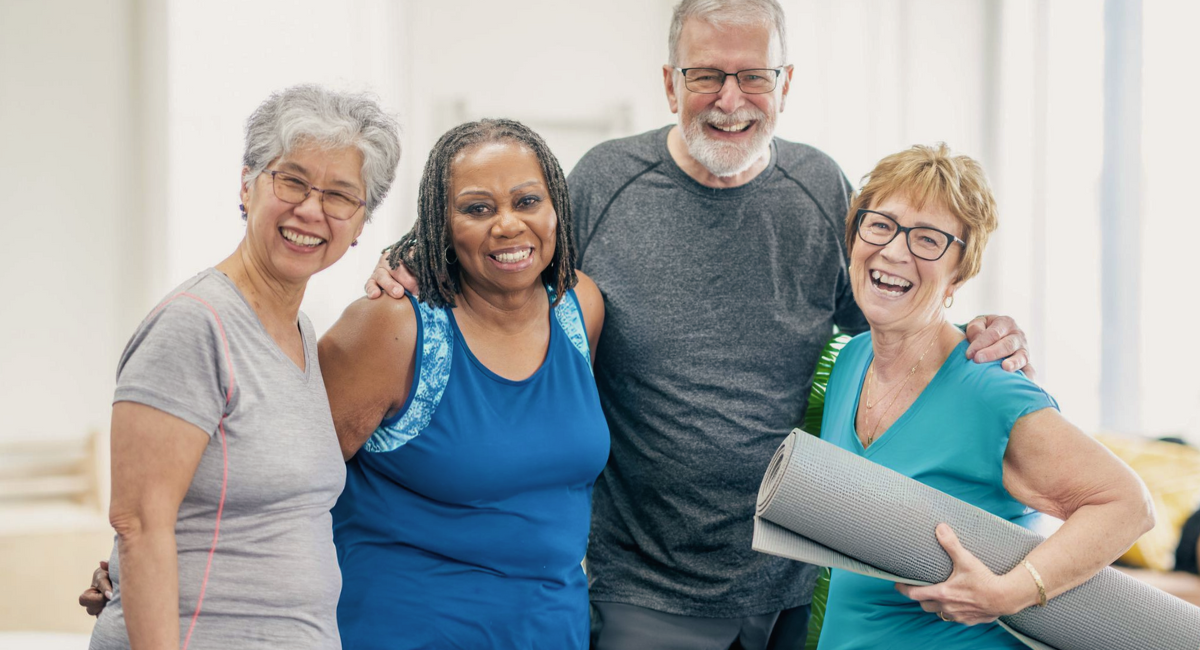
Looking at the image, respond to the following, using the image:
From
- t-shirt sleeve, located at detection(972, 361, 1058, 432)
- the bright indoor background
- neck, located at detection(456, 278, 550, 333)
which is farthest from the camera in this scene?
the bright indoor background

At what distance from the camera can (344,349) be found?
1382 millimetres

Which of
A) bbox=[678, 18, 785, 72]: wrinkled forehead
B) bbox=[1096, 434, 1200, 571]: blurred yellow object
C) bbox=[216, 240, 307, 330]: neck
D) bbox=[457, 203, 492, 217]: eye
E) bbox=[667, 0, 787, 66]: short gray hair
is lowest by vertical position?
bbox=[1096, 434, 1200, 571]: blurred yellow object

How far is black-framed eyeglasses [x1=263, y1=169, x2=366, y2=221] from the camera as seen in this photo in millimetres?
1161

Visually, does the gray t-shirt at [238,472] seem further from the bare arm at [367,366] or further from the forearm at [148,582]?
the bare arm at [367,366]

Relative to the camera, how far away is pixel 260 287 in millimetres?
1172

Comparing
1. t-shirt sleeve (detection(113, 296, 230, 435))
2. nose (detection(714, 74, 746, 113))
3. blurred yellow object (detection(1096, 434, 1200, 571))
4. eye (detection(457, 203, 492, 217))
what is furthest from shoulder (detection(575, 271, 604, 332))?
blurred yellow object (detection(1096, 434, 1200, 571))

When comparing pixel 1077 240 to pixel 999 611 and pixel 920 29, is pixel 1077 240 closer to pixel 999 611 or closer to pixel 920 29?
pixel 920 29

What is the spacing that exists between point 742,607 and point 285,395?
97 centimetres

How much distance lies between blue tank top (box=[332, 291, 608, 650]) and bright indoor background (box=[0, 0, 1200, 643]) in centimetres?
240

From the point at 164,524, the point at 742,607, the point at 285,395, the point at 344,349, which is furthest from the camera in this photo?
the point at 742,607

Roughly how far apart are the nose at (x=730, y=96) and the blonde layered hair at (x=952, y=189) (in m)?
0.39

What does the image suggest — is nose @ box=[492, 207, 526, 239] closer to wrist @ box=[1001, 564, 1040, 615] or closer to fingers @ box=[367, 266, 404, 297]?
fingers @ box=[367, 266, 404, 297]

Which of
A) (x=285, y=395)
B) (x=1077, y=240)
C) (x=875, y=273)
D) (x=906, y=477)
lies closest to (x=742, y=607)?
(x=906, y=477)

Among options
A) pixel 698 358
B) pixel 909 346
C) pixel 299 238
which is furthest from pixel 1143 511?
pixel 299 238
